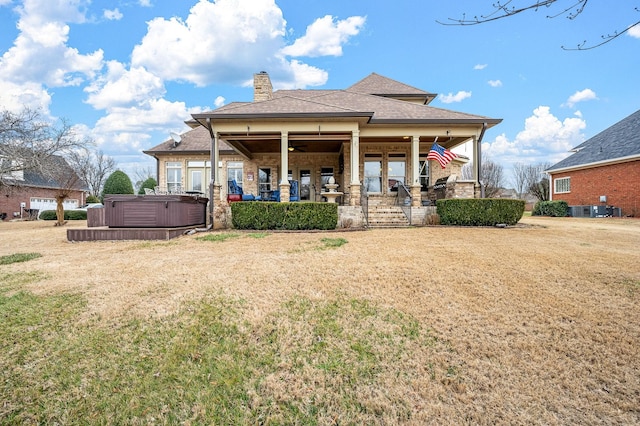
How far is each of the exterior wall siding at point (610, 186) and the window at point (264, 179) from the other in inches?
775

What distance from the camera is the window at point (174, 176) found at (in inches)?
661

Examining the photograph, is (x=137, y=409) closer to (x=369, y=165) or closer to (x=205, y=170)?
(x=369, y=165)

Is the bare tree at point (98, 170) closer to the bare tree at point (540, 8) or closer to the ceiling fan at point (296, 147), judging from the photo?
the ceiling fan at point (296, 147)

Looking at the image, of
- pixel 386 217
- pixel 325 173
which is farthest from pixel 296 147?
pixel 386 217

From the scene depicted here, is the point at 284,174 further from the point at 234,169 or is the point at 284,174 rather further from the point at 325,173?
the point at 234,169

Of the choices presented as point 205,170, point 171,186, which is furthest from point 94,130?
point 205,170

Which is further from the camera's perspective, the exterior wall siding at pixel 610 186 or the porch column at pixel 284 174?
the exterior wall siding at pixel 610 186

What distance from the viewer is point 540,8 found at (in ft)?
9.45

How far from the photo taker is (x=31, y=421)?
1.97 meters

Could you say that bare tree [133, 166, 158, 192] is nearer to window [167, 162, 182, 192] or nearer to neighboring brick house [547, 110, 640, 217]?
window [167, 162, 182, 192]

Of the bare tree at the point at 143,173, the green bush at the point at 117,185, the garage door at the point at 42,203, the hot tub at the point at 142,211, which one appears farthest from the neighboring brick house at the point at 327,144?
the bare tree at the point at 143,173

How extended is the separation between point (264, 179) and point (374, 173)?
585 cm

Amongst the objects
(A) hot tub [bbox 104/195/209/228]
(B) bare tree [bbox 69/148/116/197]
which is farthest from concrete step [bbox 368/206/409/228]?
(B) bare tree [bbox 69/148/116/197]

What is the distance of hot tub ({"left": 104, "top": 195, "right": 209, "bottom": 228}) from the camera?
8.67 m
